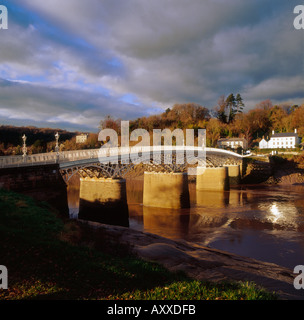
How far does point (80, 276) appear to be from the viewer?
270 inches

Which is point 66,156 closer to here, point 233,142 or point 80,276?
point 80,276

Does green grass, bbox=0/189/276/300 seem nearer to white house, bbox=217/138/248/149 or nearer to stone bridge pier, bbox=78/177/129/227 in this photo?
stone bridge pier, bbox=78/177/129/227

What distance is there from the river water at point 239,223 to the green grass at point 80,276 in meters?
10.4

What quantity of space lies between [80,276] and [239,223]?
21014 millimetres

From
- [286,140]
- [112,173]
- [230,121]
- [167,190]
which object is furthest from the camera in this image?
[230,121]

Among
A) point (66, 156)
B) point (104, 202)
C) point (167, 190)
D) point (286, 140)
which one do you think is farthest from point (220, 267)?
point (286, 140)

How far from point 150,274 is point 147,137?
223 ft

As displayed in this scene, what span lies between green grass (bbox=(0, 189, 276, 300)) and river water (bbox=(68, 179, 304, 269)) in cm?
1042

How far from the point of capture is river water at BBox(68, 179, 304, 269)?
17298mm

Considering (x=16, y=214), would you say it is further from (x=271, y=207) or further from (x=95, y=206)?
(x=271, y=207)

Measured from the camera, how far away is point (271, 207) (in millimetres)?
31516

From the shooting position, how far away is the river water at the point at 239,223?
17298mm

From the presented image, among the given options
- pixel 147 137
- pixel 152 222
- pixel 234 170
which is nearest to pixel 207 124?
pixel 147 137
